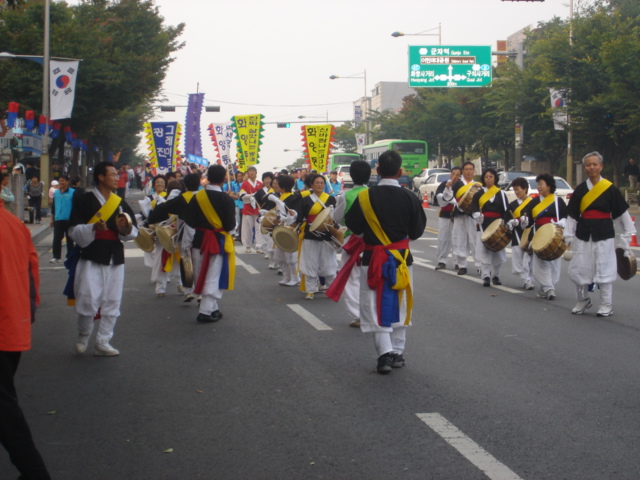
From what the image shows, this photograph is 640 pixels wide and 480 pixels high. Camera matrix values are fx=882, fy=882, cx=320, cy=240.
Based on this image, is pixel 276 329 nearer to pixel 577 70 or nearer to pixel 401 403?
pixel 401 403

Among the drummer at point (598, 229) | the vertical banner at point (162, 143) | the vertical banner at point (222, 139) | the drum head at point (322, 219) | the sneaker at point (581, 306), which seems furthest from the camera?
the vertical banner at point (222, 139)

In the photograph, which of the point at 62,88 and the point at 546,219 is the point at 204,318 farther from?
the point at 62,88

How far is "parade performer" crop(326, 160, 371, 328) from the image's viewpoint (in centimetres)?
754

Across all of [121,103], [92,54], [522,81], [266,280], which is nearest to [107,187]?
[266,280]

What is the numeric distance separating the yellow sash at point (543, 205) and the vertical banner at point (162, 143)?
34.3ft

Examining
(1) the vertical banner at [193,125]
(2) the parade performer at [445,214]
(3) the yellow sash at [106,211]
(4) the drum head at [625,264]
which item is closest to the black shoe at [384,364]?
(3) the yellow sash at [106,211]

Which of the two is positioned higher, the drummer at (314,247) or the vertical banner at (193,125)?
the vertical banner at (193,125)

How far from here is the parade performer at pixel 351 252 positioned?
7539 mm

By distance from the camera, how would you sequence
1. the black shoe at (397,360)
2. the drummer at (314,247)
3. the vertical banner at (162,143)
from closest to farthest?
the black shoe at (397,360) → the drummer at (314,247) → the vertical banner at (162,143)

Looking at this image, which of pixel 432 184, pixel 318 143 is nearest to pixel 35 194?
pixel 318 143

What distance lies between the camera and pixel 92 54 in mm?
33375

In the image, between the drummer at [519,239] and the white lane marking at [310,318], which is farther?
the drummer at [519,239]

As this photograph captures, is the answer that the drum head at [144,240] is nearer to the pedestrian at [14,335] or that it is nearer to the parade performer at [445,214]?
the parade performer at [445,214]

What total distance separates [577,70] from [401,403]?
101 feet
